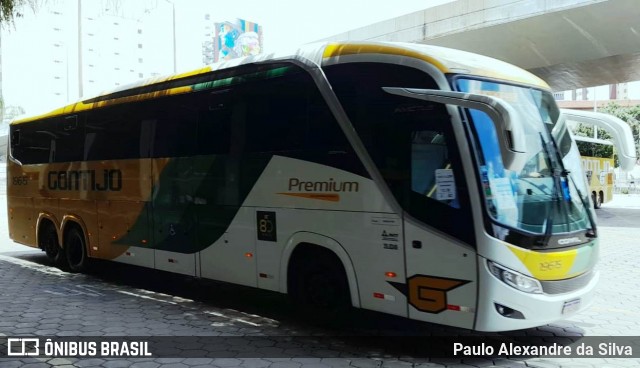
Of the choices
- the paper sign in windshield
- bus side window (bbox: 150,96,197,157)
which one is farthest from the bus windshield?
bus side window (bbox: 150,96,197,157)

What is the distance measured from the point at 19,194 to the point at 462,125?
33.7 ft

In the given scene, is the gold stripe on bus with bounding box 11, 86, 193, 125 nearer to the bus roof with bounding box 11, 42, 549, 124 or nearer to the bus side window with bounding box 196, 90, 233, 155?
the bus side window with bounding box 196, 90, 233, 155

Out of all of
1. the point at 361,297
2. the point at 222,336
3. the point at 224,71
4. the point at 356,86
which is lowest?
the point at 222,336

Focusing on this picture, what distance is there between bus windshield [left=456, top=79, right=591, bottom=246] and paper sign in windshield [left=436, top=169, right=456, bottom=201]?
0.27 metres

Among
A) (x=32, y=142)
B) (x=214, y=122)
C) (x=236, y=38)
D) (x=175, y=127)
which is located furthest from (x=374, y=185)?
(x=236, y=38)

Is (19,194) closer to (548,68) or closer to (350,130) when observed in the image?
(350,130)

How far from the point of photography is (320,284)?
6172mm

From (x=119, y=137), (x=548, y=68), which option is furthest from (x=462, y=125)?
(x=548, y=68)

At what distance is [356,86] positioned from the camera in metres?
5.72

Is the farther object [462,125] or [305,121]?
[305,121]

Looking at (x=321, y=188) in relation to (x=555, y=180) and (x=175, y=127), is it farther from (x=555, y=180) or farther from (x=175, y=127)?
(x=175, y=127)

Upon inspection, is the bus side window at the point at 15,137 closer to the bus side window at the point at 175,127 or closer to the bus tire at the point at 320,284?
the bus side window at the point at 175,127

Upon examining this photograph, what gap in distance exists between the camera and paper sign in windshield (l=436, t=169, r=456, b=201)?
4930mm

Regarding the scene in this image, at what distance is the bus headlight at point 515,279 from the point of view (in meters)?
4.76
